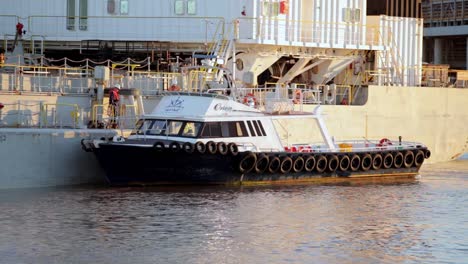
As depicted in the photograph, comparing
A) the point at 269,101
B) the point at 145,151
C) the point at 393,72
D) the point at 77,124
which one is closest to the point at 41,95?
the point at 77,124

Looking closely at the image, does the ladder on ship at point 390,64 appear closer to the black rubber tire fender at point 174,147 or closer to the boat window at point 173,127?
the boat window at point 173,127

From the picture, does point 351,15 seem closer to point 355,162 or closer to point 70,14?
point 355,162

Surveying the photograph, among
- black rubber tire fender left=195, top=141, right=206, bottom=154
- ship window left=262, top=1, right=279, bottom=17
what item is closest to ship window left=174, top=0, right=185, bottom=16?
ship window left=262, top=1, right=279, bottom=17

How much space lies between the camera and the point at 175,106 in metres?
35.0

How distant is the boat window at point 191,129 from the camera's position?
34.3m

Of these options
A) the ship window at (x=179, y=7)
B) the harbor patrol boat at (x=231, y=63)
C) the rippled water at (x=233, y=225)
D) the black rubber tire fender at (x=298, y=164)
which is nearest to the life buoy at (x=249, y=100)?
the harbor patrol boat at (x=231, y=63)

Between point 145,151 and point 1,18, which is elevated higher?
point 1,18

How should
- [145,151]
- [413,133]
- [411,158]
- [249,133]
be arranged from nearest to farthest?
[145,151] < [249,133] < [411,158] < [413,133]

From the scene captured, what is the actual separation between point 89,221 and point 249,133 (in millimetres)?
8985

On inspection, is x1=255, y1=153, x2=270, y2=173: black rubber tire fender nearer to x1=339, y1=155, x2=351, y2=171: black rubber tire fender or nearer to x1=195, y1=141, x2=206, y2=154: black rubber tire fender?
x1=195, y1=141, x2=206, y2=154: black rubber tire fender

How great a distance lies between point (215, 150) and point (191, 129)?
1.19 metres

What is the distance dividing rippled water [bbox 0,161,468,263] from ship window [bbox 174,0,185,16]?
34.4 feet

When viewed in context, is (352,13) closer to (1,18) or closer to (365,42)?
(365,42)

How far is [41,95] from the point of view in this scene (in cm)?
3584
